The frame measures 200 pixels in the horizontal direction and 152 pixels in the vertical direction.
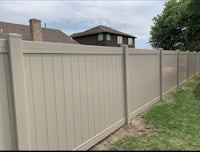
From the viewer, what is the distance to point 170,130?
489cm

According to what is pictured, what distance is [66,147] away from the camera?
11.3 feet

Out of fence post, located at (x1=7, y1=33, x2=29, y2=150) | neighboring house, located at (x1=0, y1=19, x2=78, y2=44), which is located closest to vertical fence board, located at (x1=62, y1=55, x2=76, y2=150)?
fence post, located at (x1=7, y1=33, x2=29, y2=150)

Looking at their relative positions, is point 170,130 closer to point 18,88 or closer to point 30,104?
point 30,104

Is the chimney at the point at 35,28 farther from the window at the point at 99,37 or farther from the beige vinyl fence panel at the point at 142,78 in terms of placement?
the window at the point at 99,37

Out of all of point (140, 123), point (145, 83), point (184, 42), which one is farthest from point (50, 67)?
point (184, 42)

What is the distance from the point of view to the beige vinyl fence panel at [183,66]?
1095 cm

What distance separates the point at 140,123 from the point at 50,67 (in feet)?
10.5

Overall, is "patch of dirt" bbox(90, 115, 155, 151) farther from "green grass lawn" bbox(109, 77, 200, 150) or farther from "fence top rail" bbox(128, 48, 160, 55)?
"fence top rail" bbox(128, 48, 160, 55)

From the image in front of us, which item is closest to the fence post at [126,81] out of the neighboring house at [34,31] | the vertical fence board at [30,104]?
the vertical fence board at [30,104]

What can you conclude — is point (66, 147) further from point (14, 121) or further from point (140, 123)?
point (140, 123)

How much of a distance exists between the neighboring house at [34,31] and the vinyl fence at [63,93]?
16.4m

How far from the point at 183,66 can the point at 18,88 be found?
1036cm

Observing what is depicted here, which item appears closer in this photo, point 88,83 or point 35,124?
point 35,124

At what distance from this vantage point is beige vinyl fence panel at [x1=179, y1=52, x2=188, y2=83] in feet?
35.9
